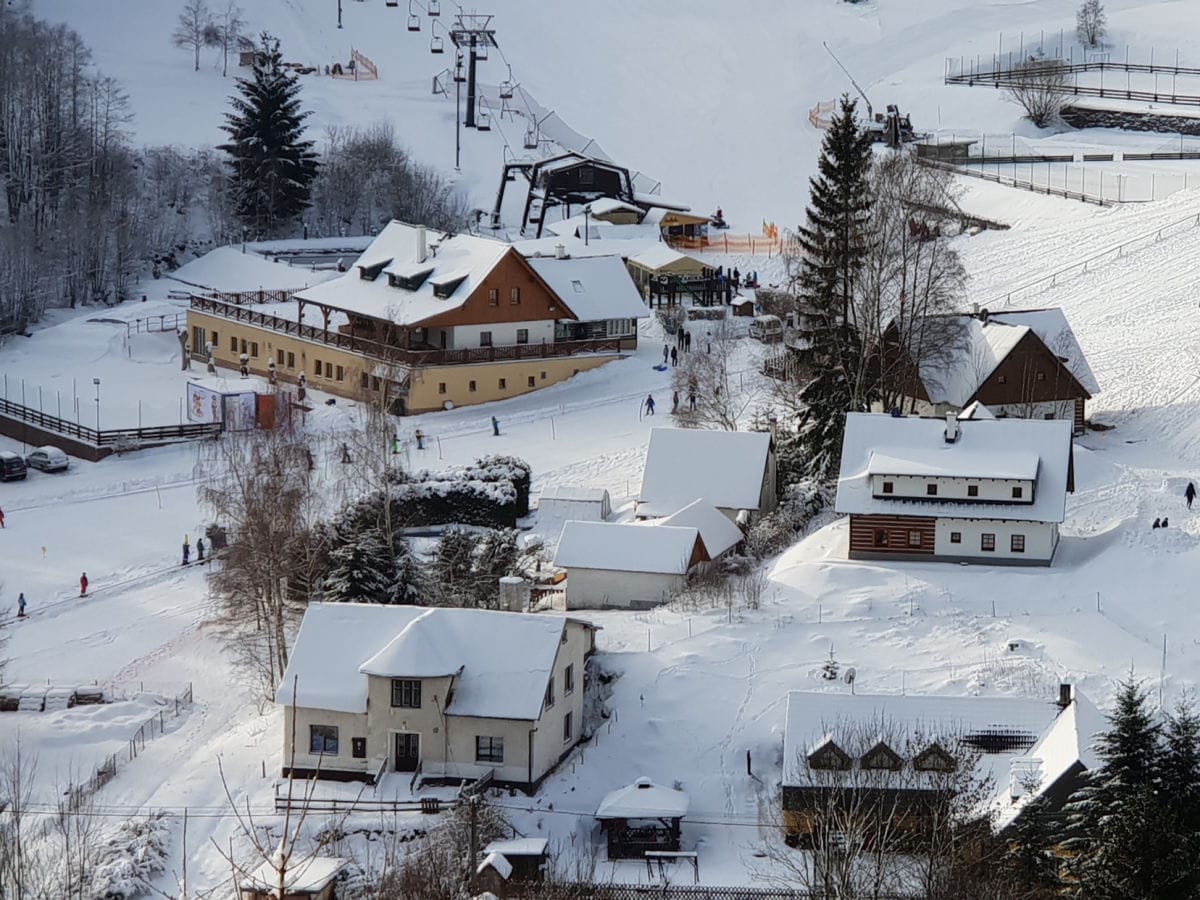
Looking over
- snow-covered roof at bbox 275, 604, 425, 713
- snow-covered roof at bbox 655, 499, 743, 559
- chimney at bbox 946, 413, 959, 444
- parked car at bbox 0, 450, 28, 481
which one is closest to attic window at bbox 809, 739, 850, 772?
snow-covered roof at bbox 275, 604, 425, 713

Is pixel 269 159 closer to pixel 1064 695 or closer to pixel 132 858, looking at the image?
pixel 132 858

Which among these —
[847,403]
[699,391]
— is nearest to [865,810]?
[847,403]

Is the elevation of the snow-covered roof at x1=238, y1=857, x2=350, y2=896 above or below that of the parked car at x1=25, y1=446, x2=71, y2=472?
below

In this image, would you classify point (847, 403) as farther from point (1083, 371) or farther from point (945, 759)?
point (945, 759)

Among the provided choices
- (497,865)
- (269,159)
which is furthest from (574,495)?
(269,159)

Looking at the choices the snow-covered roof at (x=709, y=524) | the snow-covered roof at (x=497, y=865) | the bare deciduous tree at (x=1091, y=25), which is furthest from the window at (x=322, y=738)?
the bare deciduous tree at (x=1091, y=25)

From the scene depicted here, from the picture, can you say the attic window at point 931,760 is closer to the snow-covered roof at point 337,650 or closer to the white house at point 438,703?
the white house at point 438,703

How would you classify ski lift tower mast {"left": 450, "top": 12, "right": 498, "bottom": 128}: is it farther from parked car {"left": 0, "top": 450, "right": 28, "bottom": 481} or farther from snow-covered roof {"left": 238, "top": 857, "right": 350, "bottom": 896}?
snow-covered roof {"left": 238, "top": 857, "right": 350, "bottom": 896}
